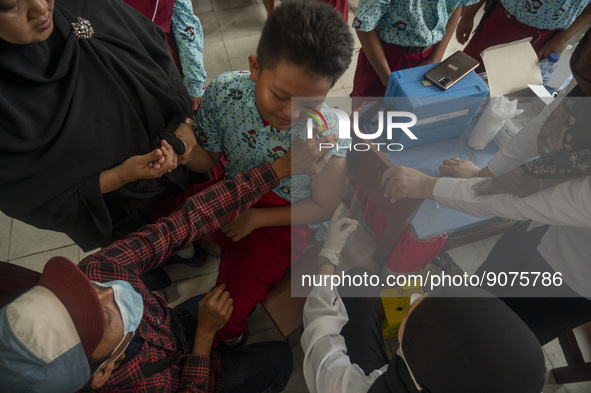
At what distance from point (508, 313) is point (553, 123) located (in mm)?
775

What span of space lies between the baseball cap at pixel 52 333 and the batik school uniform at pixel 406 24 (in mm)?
1706

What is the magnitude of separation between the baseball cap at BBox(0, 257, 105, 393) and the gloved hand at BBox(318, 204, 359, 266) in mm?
938

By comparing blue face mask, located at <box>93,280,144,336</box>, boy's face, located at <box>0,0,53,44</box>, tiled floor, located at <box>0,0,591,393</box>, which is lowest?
tiled floor, located at <box>0,0,591,393</box>

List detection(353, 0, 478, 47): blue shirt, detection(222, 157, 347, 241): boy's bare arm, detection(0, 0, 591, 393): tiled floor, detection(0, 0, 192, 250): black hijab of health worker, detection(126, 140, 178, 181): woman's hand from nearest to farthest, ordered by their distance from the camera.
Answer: detection(0, 0, 192, 250): black hijab of health worker → detection(126, 140, 178, 181): woman's hand → detection(222, 157, 347, 241): boy's bare arm → detection(353, 0, 478, 47): blue shirt → detection(0, 0, 591, 393): tiled floor

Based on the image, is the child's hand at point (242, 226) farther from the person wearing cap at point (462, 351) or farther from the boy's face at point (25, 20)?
the boy's face at point (25, 20)

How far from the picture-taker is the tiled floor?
1.96m

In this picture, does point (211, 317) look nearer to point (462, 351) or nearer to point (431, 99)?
point (462, 351)

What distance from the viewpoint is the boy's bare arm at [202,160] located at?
151 centimetres

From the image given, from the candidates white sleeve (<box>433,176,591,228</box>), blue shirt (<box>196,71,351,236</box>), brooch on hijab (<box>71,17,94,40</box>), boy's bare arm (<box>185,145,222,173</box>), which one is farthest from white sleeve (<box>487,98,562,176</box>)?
brooch on hijab (<box>71,17,94,40</box>)

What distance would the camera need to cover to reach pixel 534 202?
113 cm

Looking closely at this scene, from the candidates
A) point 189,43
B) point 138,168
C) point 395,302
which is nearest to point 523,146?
point 395,302

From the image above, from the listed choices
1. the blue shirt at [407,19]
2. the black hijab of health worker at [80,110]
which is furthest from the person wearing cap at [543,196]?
the black hijab of health worker at [80,110]

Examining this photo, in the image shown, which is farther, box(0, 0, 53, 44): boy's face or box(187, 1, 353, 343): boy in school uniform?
box(187, 1, 353, 343): boy in school uniform

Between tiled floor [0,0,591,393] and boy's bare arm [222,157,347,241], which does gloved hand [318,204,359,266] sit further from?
tiled floor [0,0,591,393]
